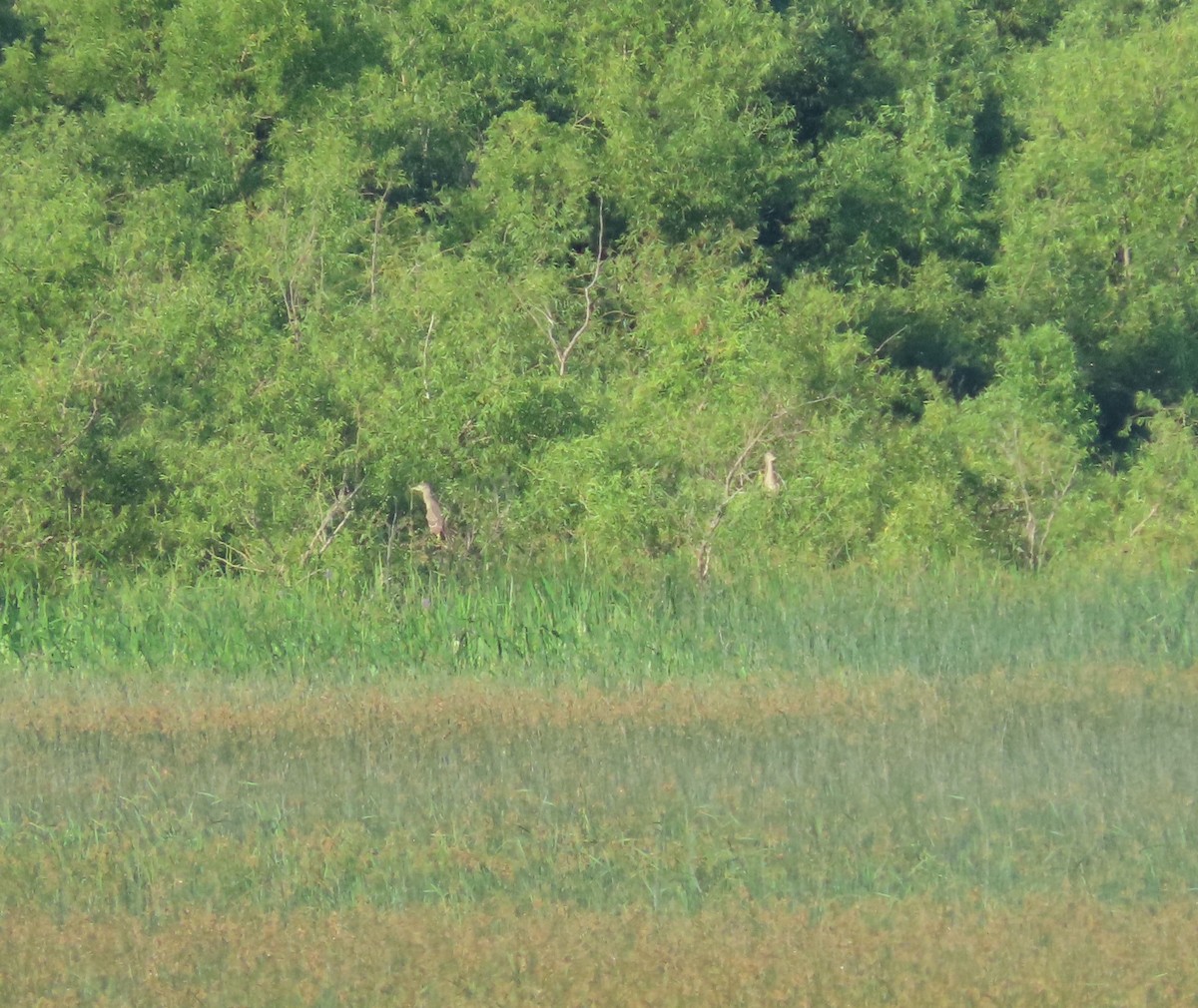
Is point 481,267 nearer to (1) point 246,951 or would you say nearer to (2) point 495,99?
(2) point 495,99

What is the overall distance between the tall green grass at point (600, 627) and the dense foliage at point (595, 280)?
843 millimetres

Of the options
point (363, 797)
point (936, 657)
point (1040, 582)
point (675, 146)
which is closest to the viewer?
point (363, 797)

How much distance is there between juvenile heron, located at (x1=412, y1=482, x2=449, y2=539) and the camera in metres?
12.0

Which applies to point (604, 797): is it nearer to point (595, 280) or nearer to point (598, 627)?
point (598, 627)

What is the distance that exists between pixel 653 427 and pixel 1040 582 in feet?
11.1

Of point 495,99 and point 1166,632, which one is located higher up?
point 495,99

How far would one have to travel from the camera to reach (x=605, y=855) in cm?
578

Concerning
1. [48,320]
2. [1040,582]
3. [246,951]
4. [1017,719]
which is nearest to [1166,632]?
[1040,582]

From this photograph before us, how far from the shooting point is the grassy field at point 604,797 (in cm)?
476

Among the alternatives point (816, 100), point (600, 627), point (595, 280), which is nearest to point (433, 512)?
point (600, 627)

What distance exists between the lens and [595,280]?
16344 mm

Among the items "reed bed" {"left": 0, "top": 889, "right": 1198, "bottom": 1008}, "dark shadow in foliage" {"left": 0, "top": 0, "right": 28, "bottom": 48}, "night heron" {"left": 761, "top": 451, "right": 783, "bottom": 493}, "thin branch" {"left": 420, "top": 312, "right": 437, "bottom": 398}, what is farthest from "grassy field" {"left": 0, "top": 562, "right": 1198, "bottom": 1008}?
"dark shadow in foliage" {"left": 0, "top": 0, "right": 28, "bottom": 48}

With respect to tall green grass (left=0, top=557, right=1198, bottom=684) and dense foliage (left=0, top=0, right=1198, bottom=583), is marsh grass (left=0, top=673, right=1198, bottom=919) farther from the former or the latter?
dense foliage (left=0, top=0, right=1198, bottom=583)

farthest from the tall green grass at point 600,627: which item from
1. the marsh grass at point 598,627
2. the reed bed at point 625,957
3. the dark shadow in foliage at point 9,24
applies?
the dark shadow in foliage at point 9,24
